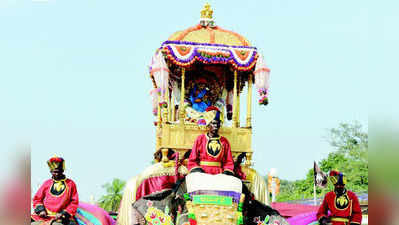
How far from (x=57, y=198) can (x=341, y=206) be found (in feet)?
13.7

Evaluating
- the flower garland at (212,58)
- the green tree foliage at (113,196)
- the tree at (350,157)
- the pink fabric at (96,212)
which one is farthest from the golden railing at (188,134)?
the green tree foliage at (113,196)

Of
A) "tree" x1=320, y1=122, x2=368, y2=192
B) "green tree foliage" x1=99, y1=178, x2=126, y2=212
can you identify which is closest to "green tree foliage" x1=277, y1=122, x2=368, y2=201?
"tree" x1=320, y1=122, x2=368, y2=192

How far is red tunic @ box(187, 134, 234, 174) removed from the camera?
8.14 meters

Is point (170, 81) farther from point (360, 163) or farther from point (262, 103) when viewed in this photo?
point (360, 163)

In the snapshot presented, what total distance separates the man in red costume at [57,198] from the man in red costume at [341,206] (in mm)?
3750

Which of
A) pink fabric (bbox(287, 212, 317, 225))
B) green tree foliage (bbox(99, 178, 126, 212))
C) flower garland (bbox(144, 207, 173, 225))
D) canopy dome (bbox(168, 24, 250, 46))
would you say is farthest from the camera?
green tree foliage (bbox(99, 178, 126, 212))

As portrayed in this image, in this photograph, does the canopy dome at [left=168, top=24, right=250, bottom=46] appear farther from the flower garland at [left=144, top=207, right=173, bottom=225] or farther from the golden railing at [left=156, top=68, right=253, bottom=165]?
the flower garland at [left=144, top=207, right=173, bottom=225]

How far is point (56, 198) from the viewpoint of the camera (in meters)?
7.63

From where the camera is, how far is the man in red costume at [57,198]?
297 inches

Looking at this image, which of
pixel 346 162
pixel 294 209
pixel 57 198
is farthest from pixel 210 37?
pixel 346 162

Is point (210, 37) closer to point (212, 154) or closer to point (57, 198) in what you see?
point (212, 154)

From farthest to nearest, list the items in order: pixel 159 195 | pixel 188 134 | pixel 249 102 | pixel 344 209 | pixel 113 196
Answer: pixel 113 196, pixel 249 102, pixel 188 134, pixel 344 209, pixel 159 195

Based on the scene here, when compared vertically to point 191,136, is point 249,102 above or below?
above

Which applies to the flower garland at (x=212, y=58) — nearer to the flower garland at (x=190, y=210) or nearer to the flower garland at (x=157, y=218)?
the flower garland at (x=190, y=210)
